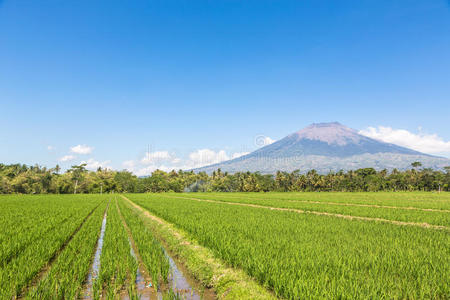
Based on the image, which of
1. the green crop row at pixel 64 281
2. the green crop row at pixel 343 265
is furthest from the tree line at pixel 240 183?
the green crop row at pixel 64 281

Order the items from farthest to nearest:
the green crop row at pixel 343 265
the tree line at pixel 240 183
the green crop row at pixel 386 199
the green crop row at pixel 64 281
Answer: the tree line at pixel 240 183, the green crop row at pixel 386 199, the green crop row at pixel 64 281, the green crop row at pixel 343 265

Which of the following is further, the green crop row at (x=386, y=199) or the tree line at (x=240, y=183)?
the tree line at (x=240, y=183)

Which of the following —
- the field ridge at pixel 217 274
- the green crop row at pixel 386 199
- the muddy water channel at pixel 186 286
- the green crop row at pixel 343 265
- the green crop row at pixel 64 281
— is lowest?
the green crop row at pixel 386 199

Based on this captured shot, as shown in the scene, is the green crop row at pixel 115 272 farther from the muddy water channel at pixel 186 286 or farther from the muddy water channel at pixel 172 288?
the muddy water channel at pixel 186 286

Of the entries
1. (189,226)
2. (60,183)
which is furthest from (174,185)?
(189,226)

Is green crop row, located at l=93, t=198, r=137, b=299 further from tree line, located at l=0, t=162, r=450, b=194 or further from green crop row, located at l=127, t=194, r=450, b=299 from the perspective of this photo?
tree line, located at l=0, t=162, r=450, b=194

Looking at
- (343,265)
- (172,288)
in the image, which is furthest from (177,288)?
(343,265)

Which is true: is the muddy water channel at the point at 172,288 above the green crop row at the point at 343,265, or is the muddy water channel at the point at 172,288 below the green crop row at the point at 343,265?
below

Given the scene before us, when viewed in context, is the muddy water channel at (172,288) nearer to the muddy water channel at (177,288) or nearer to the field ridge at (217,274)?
the muddy water channel at (177,288)

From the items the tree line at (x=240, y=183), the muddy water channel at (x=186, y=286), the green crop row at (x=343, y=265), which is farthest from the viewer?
the tree line at (x=240, y=183)

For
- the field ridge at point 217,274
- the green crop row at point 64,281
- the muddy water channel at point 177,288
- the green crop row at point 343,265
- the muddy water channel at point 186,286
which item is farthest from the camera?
the muddy water channel at point 186,286

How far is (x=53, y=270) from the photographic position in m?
5.26

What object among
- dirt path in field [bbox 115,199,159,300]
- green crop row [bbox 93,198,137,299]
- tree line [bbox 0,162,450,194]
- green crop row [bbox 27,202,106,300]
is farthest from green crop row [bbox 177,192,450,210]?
tree line [bbox 0,162,450,194]

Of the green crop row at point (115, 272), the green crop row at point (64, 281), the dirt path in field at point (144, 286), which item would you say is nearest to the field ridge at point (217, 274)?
the dirt path in field at point (144, 286)
